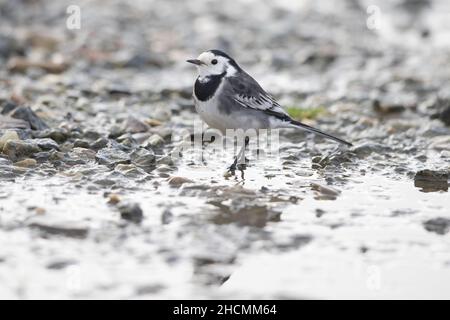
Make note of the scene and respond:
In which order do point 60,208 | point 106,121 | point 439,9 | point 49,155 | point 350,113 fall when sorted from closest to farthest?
point 60,208 → point 49,155 → point 106,121 → point 350,113 → point 439,9

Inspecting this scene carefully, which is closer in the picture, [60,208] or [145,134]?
[60,208]

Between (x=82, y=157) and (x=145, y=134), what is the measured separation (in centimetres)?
121

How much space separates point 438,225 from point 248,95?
101 inches

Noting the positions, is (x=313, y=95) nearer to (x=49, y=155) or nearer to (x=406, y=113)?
(x=406, y=113)

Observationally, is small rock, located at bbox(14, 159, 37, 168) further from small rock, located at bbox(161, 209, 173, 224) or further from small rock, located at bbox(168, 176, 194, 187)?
small rock, located at bbox(161, 209, 173, 224)

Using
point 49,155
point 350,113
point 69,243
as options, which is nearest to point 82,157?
point 49,155

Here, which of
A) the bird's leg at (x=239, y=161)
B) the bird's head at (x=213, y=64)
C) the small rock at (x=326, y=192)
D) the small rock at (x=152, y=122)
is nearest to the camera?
the small rock at (x=326, y=192)

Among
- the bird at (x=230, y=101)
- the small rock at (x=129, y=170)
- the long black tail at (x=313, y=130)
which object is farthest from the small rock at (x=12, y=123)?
the long black tail at (x=313, y=130)

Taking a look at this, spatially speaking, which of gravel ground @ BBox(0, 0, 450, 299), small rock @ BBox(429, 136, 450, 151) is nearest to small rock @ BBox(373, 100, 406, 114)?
gravel ground @ BBox(0, 0, 450, 299)

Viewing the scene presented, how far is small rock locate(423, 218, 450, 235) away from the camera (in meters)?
5.86

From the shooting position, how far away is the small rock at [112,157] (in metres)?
7.42

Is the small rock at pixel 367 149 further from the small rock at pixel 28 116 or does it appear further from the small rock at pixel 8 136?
the small rock at pixel 8 136

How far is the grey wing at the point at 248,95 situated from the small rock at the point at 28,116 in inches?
77.1

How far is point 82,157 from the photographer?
7.58 meters
